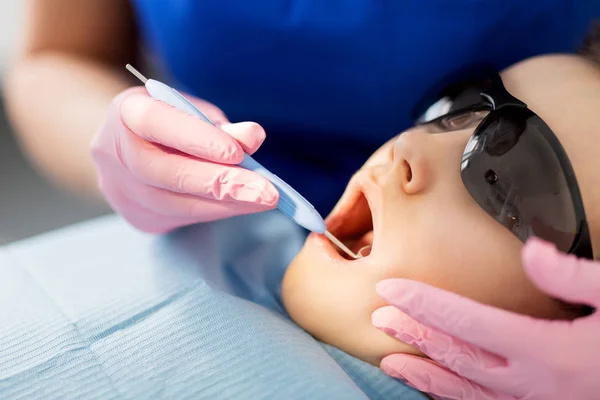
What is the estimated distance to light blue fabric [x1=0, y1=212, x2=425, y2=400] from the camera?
62cm

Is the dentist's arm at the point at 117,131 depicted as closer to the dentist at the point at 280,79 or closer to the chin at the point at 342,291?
the dentist at the point at 280,79

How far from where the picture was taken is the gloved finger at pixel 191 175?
0.64 meters

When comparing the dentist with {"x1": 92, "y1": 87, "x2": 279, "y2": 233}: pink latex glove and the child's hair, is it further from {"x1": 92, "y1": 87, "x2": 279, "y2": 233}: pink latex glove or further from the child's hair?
the child's hair

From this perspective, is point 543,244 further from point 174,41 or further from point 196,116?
point 174,41

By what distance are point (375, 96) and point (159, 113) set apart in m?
0.41

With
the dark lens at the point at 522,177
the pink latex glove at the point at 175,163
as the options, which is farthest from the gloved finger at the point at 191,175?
the dark lens at the point at 522,177

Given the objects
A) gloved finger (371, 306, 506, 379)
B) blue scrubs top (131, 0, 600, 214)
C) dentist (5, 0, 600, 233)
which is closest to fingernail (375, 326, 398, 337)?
gloved finger (371, 306, 506, 379)

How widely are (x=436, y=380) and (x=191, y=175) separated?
35 cm

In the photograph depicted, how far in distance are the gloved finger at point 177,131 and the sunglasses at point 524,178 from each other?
0.26m

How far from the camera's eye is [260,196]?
634 millimetres

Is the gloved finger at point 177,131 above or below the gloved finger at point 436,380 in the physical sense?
above

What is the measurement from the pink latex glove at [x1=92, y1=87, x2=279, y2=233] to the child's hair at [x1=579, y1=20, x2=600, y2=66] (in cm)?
42

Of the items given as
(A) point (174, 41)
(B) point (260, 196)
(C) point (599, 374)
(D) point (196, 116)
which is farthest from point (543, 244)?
(A) point (174, 41)

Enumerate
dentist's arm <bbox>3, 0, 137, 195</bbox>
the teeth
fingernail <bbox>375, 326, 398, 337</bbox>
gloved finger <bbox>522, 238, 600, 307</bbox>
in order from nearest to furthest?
gloved finger <bbox>522, 238, 600, 307</bbox> < fingernail <bbox>375, 326, 398, 337</bbox> < the teeth < dentist's arm <bbox>3, 0, 137, 195</bbox>
